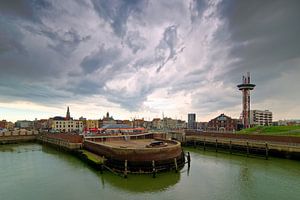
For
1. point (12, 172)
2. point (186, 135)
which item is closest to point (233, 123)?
point (186, 135)

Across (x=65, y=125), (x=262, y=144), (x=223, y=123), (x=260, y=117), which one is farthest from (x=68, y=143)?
(x=260, y=117)

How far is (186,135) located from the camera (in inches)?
2685

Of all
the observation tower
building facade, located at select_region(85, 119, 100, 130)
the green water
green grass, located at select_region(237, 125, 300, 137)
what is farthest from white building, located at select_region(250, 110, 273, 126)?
the green water

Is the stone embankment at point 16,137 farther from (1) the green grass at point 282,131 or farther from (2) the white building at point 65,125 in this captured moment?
(1) the green grass at point 282,131

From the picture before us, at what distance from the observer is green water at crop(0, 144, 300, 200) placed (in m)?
21.6

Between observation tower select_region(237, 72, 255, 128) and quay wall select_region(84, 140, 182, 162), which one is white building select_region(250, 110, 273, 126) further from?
quay wall select_region(84, 140, 182, 162)

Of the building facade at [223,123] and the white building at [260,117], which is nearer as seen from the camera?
the building facade at [223,123]

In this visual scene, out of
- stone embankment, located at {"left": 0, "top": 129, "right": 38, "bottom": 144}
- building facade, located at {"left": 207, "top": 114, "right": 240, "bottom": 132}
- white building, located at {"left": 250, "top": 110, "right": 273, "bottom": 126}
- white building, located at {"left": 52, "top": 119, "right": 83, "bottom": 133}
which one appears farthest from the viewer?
white building, located at {"left": 250, "top": 110, "right": 273, "bottom": 126}

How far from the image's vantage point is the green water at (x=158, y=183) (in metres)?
21.6

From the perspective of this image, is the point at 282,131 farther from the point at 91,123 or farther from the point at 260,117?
the point at 91,123

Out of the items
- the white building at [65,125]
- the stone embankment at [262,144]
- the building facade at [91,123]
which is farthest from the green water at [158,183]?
the building facade at [91,123]

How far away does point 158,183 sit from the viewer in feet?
81.8

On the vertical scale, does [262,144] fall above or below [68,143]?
A: above

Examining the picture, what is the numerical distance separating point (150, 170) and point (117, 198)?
7769 mm
